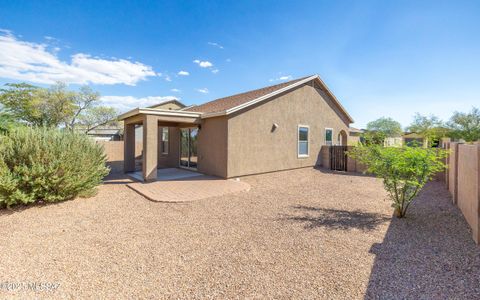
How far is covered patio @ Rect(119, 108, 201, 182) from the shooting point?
353 inches

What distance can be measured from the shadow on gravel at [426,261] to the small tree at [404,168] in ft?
1.87

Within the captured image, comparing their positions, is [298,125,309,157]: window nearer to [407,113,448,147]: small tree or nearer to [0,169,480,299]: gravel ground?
[0,169,480,299]: gravel ground

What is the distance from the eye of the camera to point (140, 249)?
144 inches

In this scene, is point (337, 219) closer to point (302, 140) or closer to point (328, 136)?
point (302, 140)

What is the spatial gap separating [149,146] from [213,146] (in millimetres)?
2844

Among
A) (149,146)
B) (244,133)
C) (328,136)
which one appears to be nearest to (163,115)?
(149,146)

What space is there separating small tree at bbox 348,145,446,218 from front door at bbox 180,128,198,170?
8.56 m

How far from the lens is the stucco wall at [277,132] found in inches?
391

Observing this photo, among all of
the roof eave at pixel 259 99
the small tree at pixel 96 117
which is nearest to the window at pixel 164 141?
the roof eave at pixel 259 99

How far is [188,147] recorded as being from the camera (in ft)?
39.4

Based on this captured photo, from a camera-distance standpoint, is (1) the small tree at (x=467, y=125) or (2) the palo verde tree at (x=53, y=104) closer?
(2) the palo verde tree at (x=53, y=104)

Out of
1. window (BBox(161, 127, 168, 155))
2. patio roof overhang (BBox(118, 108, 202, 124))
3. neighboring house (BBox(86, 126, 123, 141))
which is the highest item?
neighboring house (BBox(86, 126, 123, 141))

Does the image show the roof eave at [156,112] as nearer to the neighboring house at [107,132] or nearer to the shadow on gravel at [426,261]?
the shadow on gravel at [426,261]

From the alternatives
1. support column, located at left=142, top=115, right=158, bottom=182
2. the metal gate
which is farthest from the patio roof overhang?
the metal gate
